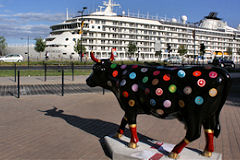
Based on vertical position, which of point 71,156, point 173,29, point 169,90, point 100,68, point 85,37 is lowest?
point 71,156

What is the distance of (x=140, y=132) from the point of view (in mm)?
6148

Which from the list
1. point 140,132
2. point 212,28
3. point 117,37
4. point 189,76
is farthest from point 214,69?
point 212,28

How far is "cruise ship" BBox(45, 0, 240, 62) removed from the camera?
237 feet

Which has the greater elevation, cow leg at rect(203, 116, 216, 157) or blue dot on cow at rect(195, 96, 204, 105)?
blue dot on cow at rect(195, 96, 204, 105)

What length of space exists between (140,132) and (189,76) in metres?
2.65

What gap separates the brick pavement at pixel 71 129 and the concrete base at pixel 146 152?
266 mm

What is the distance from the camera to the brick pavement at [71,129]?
4871mm

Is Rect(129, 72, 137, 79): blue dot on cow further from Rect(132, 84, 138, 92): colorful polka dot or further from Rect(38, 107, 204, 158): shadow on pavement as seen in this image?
Rect(38, 107, 204, 158): shadow on pavement

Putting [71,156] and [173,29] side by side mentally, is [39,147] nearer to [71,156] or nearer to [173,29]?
[71,156]

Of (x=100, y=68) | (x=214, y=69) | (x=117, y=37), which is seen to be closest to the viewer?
(x=214, y=69)

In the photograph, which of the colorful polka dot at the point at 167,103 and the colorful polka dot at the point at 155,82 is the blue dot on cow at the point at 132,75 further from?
the colorful polka dot at the point at 167,103

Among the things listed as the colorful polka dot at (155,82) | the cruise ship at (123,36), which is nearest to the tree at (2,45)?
the cruise ship at (123,36)

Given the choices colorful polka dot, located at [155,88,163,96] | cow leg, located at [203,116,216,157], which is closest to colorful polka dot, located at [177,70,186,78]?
colorful polka dot, located at [155,88,163,96]

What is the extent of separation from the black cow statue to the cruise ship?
54.2 meters
